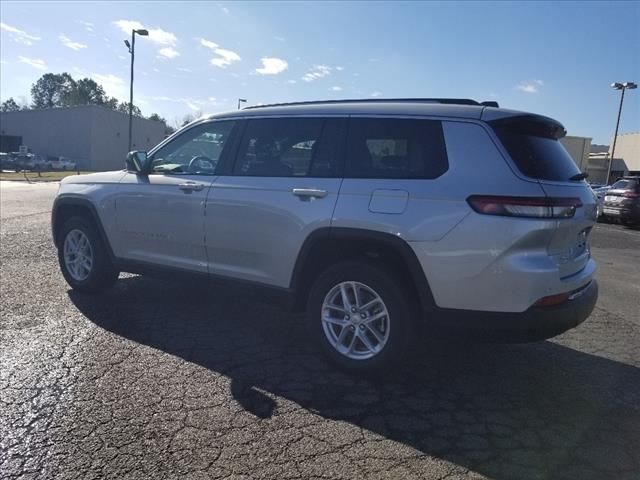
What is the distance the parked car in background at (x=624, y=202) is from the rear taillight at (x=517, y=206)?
16556 millimetres

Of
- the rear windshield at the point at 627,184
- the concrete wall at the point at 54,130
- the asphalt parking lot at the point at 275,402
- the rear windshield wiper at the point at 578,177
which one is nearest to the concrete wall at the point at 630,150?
the rear windshield at the point at 627,184

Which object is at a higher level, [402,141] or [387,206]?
[402,141]

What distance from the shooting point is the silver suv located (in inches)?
132

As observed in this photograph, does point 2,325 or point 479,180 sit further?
point 2,325

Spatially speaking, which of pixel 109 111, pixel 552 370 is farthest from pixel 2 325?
pixel 109 111

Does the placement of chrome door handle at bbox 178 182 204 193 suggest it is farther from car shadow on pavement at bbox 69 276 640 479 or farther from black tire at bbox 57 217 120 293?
black tire at bbox 57 217 120 293

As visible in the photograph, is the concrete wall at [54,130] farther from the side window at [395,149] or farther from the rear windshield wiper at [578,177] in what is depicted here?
the rear windshield wiper at [578,177]

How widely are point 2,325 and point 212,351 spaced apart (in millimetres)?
1945

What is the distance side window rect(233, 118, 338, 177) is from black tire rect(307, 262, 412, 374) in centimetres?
75

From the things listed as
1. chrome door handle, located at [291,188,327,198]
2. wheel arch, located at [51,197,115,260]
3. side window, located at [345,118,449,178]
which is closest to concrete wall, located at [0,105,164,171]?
wheel arch, located at [51,197,115,260]

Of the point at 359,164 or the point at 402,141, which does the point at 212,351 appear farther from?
the point at 402,141

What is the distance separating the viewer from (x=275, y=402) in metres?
3.47

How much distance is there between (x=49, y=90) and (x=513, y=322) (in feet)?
480

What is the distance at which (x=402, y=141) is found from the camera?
12.4ft
